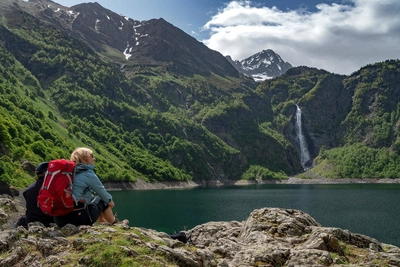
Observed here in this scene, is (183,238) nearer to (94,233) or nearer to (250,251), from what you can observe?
(250,251)

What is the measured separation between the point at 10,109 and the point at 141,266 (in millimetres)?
169740

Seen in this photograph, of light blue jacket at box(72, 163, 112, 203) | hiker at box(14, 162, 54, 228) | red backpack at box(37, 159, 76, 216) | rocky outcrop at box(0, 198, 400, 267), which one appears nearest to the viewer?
rocky outcrop at box(0, 198, 400, 267)

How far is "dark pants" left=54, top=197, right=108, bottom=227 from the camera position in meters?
12.6

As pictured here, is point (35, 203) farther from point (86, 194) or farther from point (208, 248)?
point (208, 248)

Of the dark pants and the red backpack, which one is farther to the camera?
the dark pants

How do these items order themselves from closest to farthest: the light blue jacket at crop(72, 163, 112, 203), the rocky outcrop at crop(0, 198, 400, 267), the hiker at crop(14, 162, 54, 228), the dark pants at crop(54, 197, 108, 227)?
1. the rocky outcrop at crop(0, 198, 400, 267)
2. the light blue jacket at crop(72, 163, 112, 203)
3. the hiker at crop(14, 162, 54, 228)
4. the dark pants at crop(54, 197, 108, 227)

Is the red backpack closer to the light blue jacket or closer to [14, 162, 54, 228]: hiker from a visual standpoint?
the light blue jacket

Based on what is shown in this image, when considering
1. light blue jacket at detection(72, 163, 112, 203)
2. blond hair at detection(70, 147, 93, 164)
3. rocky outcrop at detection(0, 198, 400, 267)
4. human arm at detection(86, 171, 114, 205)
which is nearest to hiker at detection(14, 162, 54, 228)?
rocky outcrop at detection(0, 198, 400, 267)

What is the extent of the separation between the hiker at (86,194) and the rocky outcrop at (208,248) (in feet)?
1.18

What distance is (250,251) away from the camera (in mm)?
16750

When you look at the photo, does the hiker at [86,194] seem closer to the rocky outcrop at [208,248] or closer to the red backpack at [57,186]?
the red backpack at [57,186]

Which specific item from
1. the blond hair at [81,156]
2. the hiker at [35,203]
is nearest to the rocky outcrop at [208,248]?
the hiker at [35,203]

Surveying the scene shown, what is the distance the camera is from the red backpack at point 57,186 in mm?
11570

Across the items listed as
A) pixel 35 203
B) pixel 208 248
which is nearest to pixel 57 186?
pixel 35 203
